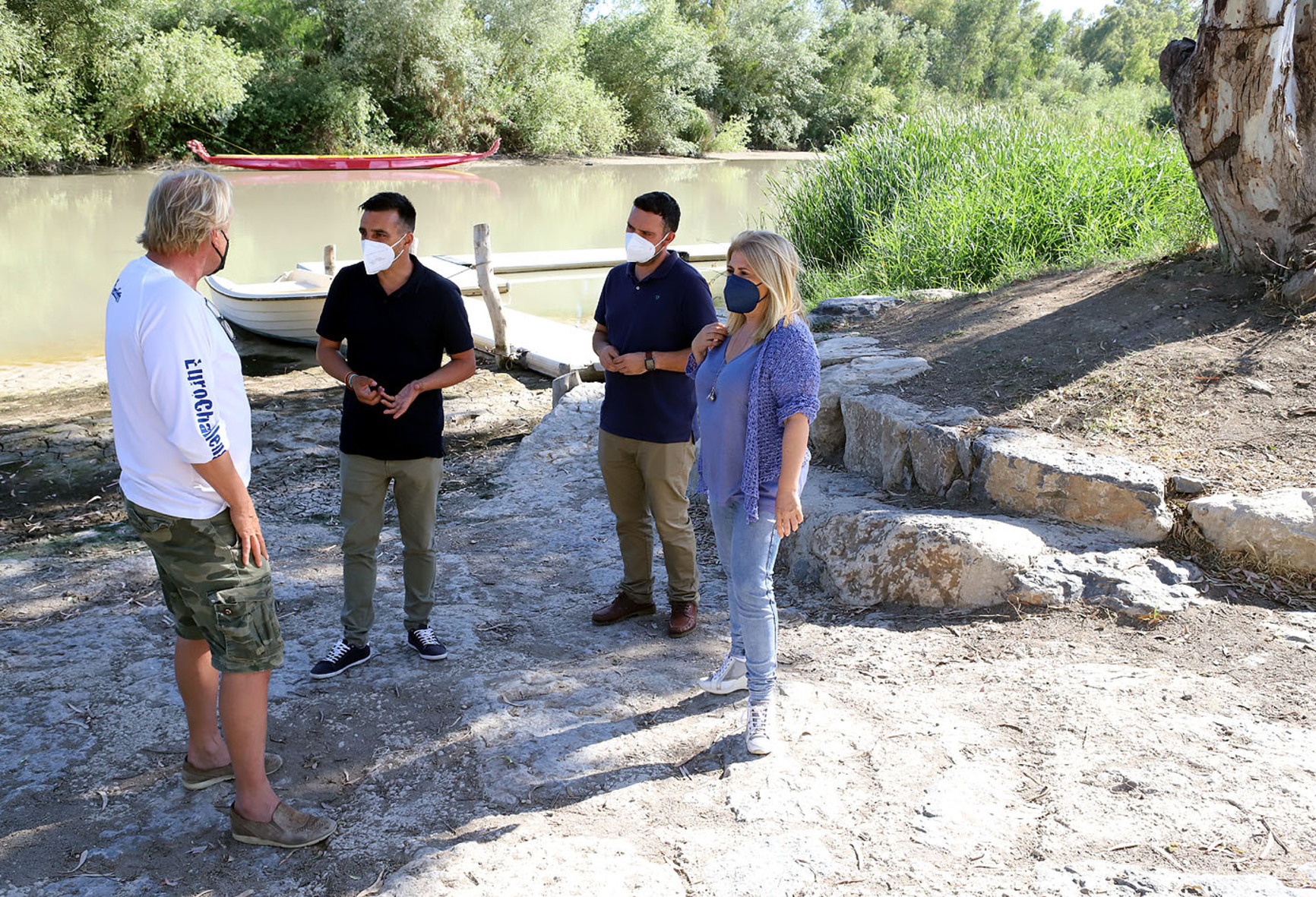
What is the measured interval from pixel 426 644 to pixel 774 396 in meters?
1.72

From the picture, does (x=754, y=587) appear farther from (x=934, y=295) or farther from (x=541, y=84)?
(x=541, y=84)

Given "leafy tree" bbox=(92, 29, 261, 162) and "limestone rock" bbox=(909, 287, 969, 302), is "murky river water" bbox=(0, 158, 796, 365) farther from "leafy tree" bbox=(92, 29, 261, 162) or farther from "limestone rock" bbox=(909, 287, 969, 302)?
"limestone rock" bbox=(909, 287, 969, 302)

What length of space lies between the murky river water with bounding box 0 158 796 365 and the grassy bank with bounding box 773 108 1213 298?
134 cm

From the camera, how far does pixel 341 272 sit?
12.2ft

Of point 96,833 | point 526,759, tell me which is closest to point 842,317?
point 526,759

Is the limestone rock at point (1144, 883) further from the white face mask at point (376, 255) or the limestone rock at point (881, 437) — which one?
the white face mask at point (376, 255)

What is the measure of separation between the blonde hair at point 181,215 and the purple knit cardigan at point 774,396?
1.52m

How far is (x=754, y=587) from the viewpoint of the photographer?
10.2 feet

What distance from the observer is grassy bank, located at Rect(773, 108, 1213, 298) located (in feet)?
26.3

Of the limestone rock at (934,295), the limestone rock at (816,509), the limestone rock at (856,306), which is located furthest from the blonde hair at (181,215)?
the limestone rock at (934,295)

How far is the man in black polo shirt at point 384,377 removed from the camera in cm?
357

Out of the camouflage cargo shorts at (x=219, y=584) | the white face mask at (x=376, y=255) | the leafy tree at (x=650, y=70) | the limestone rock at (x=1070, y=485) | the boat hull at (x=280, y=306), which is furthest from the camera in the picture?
the leafy tree at (x=650, y=70)

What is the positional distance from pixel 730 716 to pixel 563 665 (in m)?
0.73

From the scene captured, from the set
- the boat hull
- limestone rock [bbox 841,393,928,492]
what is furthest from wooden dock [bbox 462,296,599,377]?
limestone rock [bbox 841,393,928,492]
